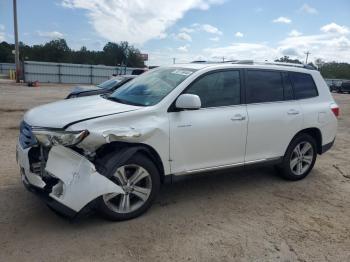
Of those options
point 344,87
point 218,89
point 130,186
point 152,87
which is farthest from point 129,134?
point 344,87

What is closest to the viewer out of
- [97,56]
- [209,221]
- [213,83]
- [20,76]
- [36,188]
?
[36,188]

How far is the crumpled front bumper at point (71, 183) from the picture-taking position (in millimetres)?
3518

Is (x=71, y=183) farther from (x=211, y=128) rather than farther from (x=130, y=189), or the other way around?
(x=211, y=128)

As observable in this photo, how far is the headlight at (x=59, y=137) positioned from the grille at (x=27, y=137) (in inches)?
6.9

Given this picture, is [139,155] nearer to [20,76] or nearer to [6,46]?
[20,76]

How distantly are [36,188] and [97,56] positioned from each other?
99.0 meters

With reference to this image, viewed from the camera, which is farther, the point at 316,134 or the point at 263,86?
the point at 316,134

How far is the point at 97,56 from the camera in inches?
3873

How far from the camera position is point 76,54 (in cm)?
9731

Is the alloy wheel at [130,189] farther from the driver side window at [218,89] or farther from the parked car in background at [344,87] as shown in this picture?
the parked car in background at [344,87]

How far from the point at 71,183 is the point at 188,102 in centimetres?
157

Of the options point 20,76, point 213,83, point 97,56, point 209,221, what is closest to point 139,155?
point 209,221

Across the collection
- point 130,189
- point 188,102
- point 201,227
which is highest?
point 188,102

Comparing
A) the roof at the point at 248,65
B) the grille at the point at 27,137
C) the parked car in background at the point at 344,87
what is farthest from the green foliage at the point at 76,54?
the grille at the point at 27,137
